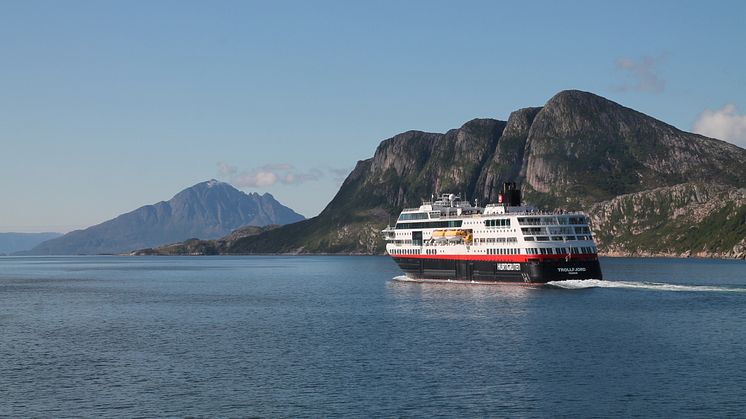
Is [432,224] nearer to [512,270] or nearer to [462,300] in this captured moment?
[512,270]

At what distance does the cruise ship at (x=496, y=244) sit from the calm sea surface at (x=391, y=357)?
376 inches

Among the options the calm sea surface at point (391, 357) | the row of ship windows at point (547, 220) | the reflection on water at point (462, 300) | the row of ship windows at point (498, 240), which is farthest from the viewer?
the row of ship windows at point (498, 240)

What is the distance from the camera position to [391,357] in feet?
260

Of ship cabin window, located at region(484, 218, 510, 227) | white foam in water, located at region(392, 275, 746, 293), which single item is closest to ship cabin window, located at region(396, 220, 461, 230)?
ship cabin window, located at region(484, 218, 510, 227)

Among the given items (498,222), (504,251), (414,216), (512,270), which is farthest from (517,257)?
(414,216)

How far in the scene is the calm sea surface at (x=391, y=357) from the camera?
197ft

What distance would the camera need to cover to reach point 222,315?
124 m

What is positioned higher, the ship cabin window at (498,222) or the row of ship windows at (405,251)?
the ship cabin window at (498,222)

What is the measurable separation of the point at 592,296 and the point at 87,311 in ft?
273

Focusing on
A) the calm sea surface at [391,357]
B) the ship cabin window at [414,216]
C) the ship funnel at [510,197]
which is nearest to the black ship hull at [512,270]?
the calm sea surface at [391,357]

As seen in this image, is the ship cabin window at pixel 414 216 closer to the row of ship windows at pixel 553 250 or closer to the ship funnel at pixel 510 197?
the ship funnel at pixel 510 197

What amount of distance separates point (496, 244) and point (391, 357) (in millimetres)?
78679

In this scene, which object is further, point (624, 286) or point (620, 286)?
point (624, 286)

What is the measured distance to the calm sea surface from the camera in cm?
6000
